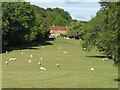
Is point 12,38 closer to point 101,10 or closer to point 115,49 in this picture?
point 101,10

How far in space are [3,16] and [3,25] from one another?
7.98ft

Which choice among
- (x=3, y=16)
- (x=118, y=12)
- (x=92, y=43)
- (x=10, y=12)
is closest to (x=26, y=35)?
(x=10, y=12)

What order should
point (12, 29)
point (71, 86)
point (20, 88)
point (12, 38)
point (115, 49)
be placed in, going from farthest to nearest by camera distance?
point (12, 38), point (12, 29), point (115, 49), point (71, 86), point (20, 88)

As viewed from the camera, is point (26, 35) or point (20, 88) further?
point (26, 35)

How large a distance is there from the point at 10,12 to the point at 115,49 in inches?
2078

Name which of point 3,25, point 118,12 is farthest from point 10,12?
point 118,12

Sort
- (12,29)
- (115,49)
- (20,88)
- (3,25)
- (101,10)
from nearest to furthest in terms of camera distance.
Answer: (20,88) < (115,49) < (101,10) < (3,25) < (12,29)

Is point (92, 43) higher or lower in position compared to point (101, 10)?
lower

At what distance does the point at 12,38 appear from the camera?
78438 millimetres

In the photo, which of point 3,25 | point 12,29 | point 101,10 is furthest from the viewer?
point 12,29

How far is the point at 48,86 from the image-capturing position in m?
21.6

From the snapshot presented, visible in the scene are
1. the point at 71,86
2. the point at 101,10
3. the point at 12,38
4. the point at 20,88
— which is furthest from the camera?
the point at 12,38

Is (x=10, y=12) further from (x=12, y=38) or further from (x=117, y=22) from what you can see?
(x=117, y=22)

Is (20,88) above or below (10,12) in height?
below
